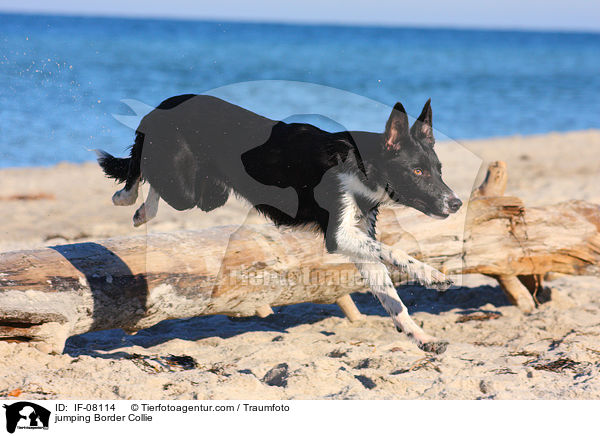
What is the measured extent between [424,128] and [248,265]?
1860 millimetres

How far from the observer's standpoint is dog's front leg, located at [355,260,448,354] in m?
3.63

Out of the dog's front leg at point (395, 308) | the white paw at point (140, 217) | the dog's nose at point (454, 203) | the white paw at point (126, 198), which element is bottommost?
the dog's front leg at point (395, 308)

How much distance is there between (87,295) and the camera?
13.0ft

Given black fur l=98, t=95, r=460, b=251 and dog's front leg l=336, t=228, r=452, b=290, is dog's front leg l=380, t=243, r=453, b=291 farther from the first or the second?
black fur l=98, t=95, r=460, b=251

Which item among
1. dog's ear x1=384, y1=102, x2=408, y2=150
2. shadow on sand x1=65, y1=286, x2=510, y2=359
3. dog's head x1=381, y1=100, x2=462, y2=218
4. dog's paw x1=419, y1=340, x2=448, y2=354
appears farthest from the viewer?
shadow on sand x1=65, y1=286, x2=510, y2=359

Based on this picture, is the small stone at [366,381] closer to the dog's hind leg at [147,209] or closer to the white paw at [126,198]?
the dog's hind leg at [147,209]

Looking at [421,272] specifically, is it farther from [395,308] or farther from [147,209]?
[147,209]

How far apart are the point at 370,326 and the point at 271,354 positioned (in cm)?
118

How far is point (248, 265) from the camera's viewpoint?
4543 millimetres

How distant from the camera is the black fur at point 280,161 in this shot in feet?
10.9

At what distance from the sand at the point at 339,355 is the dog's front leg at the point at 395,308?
0.35 metres

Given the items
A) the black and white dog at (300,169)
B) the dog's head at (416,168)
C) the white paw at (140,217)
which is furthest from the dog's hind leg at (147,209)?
the dog's head at (416,168)

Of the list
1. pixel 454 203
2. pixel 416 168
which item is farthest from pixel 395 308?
pixel 416 168
